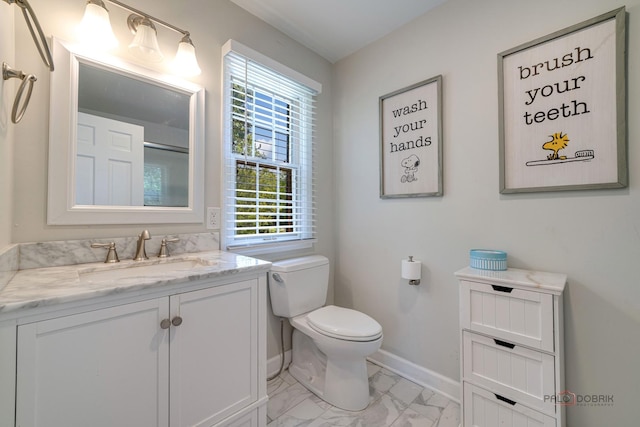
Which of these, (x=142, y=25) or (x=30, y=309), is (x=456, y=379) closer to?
(x=30, y=309)

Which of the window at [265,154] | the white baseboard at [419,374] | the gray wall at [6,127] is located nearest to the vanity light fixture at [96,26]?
the gray wall at [6,127]

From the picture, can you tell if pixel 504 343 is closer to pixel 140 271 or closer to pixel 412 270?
pixel 412 270

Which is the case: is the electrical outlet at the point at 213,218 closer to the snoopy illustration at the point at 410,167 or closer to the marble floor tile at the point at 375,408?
the marble floor tile at the point at 375,408

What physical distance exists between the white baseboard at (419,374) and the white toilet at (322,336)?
43cm

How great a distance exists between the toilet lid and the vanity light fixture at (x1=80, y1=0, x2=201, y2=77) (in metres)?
1.60

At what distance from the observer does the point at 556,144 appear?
1.30 meters

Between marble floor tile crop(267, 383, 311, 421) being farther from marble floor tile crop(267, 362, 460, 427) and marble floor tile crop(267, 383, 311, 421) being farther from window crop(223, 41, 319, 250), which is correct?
window crop(223, 41, 319, 250)

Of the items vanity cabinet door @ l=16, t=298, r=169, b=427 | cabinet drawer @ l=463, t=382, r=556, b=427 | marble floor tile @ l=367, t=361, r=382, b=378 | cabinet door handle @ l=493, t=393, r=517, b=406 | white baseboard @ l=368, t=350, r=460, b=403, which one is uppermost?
vanity cabinet door @ l=16, t=298, r=169, b=427

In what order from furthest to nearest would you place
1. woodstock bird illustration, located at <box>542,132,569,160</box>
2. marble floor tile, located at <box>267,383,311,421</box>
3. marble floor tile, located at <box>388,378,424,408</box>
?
marble floor tile, located at <box>388,378,424,408</box> < marble floor tile, located at <box>267,383,311,421</box> < woodstock bird illustration, located at <box>542,132,569,160</box>

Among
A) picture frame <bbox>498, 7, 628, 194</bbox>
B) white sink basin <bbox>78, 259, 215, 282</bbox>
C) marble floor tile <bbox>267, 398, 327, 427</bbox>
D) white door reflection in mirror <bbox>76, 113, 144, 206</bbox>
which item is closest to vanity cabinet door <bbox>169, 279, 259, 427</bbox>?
white sink basin <bbox>78, 259, 215, 282</bbox>

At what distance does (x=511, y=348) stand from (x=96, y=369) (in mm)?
1610

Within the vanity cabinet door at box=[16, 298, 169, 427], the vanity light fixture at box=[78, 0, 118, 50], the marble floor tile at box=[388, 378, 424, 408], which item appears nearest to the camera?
the vanity cabinet door at box=[16, 298, 169, 427]

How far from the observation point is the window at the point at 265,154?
5.58 ft

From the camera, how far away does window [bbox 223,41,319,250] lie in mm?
1702
